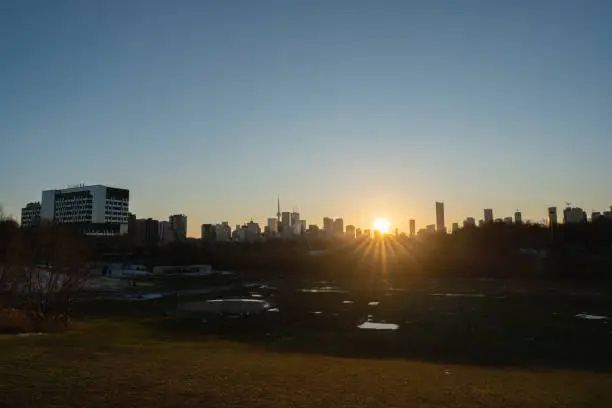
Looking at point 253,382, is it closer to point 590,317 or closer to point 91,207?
point 590,317

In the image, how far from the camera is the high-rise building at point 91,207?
179 meters

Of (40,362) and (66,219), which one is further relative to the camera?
(66,219)

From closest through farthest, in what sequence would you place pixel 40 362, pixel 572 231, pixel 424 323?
pixel 40 362 < pixel 424 323 < pixel 572 231

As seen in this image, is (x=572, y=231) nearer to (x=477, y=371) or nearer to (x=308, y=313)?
(x=308, y=313)

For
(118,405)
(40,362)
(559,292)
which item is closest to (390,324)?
(40,362)

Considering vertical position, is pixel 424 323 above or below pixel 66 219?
below

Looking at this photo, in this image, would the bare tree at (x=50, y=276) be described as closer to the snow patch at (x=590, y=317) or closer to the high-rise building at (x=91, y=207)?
the snow patch at (x=590, y=317)

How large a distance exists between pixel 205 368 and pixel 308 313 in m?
27.8

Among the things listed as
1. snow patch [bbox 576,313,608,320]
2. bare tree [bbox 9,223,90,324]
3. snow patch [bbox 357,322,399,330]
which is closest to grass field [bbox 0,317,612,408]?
bare tree [bbox 9,223,90,324]

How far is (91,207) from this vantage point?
18050cm

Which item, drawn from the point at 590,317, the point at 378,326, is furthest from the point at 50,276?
the point at 590,317

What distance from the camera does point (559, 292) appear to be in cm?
6506

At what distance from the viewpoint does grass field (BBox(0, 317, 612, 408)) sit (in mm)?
12055

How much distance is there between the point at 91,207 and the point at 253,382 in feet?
591
